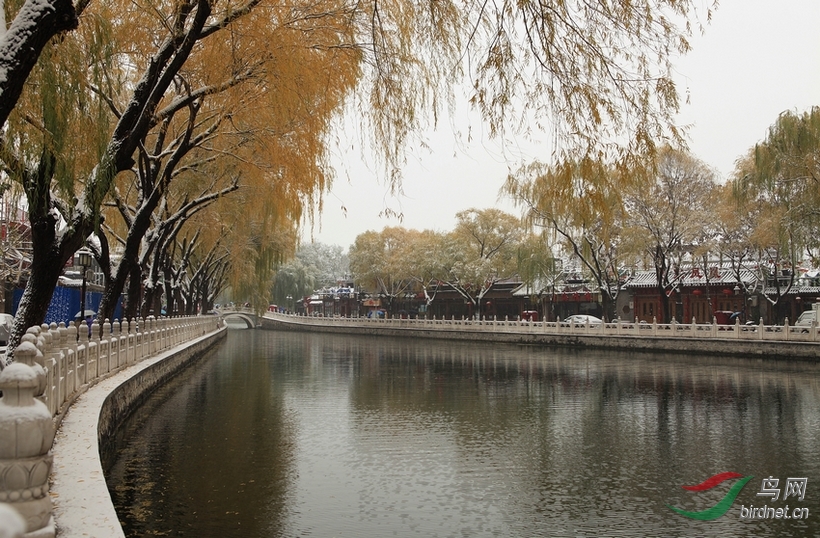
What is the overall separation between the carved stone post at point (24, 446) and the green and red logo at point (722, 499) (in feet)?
19.9

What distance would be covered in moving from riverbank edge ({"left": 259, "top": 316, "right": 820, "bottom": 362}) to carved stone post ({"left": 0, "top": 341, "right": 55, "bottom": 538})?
85.2ft

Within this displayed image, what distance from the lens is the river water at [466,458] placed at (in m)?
7.46

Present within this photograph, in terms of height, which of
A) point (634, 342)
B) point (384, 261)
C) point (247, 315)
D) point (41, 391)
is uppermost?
point (384, 261)

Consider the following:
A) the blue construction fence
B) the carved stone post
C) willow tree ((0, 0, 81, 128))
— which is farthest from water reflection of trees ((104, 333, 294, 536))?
the blue construction fence

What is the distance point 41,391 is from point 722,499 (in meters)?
6.73

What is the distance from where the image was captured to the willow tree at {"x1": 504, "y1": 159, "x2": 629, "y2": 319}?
5824 mm

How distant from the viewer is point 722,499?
27.0 ft

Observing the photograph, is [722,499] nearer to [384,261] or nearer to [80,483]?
[80,483]

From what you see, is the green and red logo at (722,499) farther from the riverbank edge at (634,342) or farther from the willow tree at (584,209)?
the riverbank edge at (634,342)

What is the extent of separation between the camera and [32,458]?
386 cm

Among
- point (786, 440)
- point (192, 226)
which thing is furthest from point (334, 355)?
point (786, 440)

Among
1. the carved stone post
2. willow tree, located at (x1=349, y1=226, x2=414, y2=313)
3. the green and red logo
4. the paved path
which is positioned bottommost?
the green and red logo

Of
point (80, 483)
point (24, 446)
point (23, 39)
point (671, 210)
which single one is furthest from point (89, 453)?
point (671, 210)

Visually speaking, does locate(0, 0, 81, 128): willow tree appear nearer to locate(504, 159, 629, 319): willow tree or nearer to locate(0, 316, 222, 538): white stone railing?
locate(0, 316, 222, 538): white stone railing
